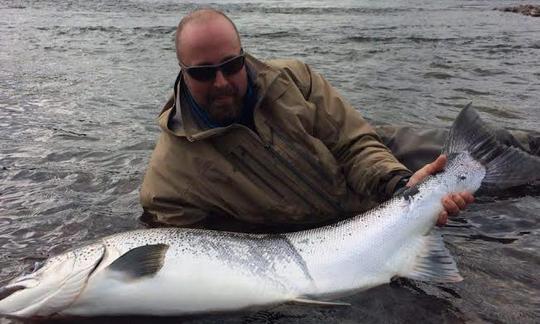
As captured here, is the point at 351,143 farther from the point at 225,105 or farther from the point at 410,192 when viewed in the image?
the point at 225,105

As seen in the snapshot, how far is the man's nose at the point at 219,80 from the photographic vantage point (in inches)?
170

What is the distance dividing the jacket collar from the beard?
0.11 meters

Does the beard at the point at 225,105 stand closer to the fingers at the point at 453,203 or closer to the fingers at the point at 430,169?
the fingers at the point at 430,169

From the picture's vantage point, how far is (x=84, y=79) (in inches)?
497

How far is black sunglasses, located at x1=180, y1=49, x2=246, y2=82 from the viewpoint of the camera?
4.30 m

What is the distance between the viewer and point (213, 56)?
14.2ft

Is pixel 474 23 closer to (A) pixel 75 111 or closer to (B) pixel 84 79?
(B) pixel 84 79

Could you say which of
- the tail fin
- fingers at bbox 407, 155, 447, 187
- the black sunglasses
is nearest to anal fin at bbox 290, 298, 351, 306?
fingers at bbox 407, 155, 447, 187

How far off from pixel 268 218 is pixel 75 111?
635cm

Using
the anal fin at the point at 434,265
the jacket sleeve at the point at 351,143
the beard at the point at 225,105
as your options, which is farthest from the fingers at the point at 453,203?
the beard at the point at 225,105

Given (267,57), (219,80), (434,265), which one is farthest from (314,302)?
(267,57)

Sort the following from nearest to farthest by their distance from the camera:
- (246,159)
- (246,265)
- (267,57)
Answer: (246,265)
(246,159)
(267,57)

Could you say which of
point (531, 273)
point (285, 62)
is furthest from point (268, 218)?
point (531, 273)

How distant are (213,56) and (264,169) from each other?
1.00 m
